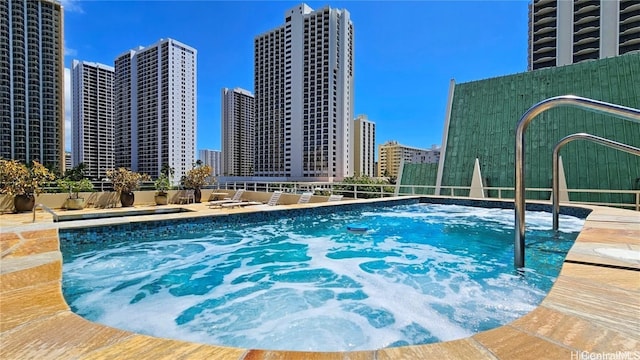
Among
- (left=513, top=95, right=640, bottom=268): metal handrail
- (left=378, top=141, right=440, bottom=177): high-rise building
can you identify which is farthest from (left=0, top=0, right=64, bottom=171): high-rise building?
(left=378, top=141, right=440, bottom=177): high-rise building

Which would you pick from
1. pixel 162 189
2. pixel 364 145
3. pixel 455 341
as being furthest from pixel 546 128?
pixel 364 145

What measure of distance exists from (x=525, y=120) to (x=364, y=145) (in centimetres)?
7209

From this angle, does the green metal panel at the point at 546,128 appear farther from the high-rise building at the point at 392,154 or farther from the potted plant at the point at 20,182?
the high-rise building at the point at 392,154

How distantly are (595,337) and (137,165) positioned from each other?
2759 inches

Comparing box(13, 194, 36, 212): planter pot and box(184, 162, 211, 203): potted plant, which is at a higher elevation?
box(184, 162, 211, 203): potted plant

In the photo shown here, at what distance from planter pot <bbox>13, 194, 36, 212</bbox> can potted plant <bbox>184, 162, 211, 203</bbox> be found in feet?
14.0

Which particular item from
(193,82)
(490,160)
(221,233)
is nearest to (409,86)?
(490,160)

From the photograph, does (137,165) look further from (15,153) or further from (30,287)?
(30,287)

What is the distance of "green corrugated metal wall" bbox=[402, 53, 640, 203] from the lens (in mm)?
11242

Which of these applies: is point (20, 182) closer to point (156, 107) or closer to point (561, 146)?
point (561, 146)

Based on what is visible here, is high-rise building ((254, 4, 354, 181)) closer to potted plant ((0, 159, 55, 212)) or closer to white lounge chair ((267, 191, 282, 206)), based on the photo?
white lounge chair ((267, 191, 282, 206))

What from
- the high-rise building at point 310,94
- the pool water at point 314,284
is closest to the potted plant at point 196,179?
the pool water at point 314,284

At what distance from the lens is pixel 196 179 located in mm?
11328

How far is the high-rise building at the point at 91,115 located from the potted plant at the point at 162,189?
181 ft
